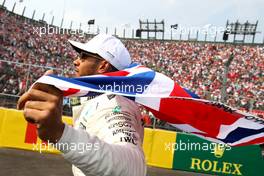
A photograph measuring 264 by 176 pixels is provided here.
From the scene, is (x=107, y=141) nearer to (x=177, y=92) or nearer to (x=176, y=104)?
(x=177, y=92)

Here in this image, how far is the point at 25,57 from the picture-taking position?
1143 inches

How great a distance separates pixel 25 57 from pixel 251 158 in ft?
72.2

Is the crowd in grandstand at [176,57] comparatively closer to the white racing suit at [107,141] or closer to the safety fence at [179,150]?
the safety fence at [179,150]

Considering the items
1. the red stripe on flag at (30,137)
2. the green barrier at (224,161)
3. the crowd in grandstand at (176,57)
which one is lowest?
the green barrier at (224,161)

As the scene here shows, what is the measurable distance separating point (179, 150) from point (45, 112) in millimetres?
10032

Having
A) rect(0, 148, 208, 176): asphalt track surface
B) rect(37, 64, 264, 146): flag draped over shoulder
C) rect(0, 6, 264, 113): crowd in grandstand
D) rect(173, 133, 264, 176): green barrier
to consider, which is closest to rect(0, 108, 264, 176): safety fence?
rect(173, 133, 264, 176): green barrier

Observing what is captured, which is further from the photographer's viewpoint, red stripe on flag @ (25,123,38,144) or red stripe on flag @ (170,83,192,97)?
red stripe on flag @ (25,123,38,144)

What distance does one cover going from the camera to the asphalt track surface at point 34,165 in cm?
820

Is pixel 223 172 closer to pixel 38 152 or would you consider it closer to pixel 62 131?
pixel 38 152

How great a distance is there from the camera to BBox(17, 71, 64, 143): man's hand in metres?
1.11

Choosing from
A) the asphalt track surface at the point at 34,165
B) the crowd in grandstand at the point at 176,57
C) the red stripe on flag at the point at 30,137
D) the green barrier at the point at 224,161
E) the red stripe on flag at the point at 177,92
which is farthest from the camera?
the crowd in grandstand at the point at 176,57

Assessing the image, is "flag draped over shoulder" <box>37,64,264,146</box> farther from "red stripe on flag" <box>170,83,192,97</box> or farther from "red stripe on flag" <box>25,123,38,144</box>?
"red stripe on flag" <box>25,123,38,144</box>

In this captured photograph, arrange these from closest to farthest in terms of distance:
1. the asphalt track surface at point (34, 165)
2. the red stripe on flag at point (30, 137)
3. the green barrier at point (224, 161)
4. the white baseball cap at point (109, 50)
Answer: the white baseball cap at point (109, 50) → the asphalt track surface at point (34, 165) → the green barrier at point (224, 161) → the red stripe on flag at point (30, 137)

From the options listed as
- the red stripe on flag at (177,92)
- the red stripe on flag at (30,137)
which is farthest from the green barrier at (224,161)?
the red stripe on flag at (177,92)
